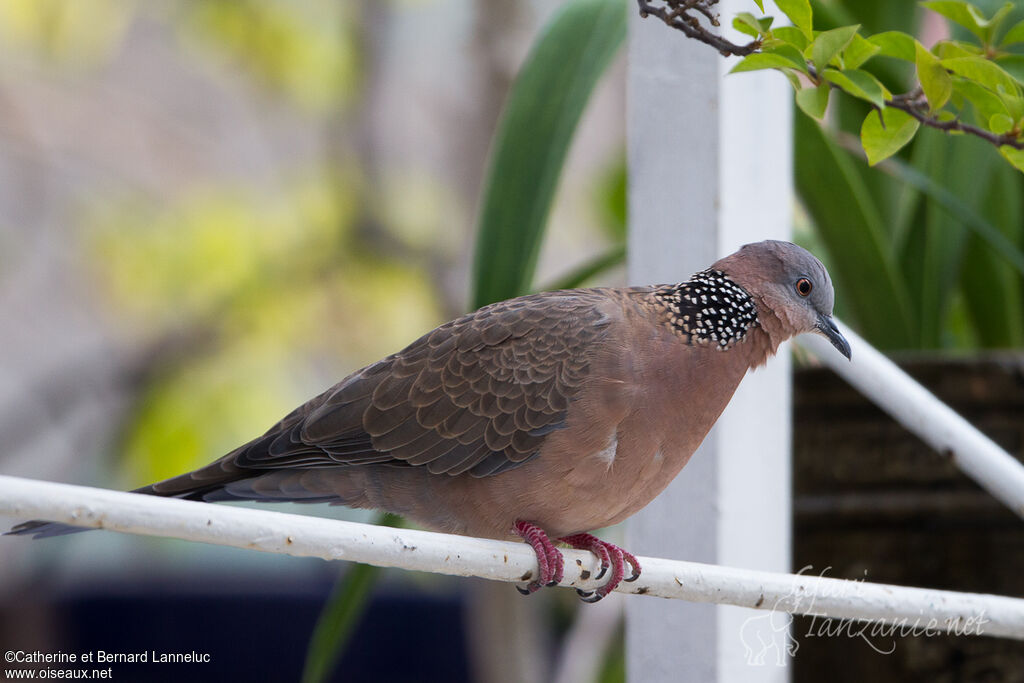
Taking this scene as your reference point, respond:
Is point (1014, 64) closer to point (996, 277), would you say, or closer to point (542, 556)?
point (542, 556)

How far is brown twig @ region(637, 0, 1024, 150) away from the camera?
3.30 feet

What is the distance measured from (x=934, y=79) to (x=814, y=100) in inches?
4.3

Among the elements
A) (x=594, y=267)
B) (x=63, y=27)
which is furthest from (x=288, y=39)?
(x=594, y=267)

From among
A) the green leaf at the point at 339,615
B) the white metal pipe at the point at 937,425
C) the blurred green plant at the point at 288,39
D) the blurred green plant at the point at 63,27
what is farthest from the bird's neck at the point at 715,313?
the blurred green plant at the point at 63,27

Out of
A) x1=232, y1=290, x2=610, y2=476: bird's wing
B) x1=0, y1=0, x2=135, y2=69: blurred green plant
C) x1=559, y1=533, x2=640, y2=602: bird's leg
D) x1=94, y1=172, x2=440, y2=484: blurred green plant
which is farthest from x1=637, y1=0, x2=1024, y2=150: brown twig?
x1=0, y1=0, x2=135, y2=69: blurred green plant

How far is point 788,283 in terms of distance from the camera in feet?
4.29

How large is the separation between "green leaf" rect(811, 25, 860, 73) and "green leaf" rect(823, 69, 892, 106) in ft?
0.05

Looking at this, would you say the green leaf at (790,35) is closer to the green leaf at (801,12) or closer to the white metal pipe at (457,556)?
the green leaf at (801,12)

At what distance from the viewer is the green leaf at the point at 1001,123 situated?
3.32ft

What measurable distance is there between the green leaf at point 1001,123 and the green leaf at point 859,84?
0.33 ft

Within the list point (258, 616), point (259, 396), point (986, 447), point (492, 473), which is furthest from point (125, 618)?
point (986, 447)

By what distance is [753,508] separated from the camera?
140 cm

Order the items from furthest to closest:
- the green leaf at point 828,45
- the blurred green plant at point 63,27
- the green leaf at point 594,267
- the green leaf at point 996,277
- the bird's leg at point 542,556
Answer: the blurred green plant at point 63,27, the green leaf at point 996,277, the green leaf at point 594,267, the bird's leg at point 542,556, the green leaf at point 828,45

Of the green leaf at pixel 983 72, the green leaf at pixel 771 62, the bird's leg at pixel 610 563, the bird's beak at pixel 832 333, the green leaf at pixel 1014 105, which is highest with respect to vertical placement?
the green leaf at pixel 771 62
